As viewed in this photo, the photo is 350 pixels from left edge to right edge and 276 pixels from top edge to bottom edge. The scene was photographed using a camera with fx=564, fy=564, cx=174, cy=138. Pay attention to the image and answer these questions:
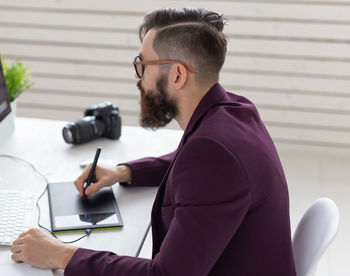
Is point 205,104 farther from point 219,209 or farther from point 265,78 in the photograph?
point 265,78

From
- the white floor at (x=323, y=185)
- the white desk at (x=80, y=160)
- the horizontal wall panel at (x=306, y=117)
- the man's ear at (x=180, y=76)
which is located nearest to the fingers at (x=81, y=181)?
the white desk at (x=80, y=160)

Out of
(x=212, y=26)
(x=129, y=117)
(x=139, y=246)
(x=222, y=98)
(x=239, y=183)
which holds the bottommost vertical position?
(x=129, y=117)

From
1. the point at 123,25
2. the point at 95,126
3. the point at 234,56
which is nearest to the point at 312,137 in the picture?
the point at 234,56

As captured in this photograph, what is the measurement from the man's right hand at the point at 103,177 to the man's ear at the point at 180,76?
444 mm

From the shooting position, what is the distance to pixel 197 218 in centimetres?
134

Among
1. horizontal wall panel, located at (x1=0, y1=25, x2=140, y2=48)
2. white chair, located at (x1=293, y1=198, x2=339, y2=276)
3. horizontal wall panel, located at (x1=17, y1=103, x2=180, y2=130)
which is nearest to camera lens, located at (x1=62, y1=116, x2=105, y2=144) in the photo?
white chair, located at (x1=293, y1=198, x2=339, y2=276)

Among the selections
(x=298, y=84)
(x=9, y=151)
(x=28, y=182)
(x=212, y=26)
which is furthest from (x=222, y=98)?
(x=298, y=84)

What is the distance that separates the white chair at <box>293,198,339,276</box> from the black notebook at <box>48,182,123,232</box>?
55 cm

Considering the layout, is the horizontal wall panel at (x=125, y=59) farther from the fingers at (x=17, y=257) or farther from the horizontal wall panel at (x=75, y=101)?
the fingers at (x=17, y=257)

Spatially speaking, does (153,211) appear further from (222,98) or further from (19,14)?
(19,14)

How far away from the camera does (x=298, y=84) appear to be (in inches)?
156

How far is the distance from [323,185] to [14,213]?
2.44m

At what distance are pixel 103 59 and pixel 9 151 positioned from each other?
204cm

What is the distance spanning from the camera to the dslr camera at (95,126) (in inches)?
88.7
